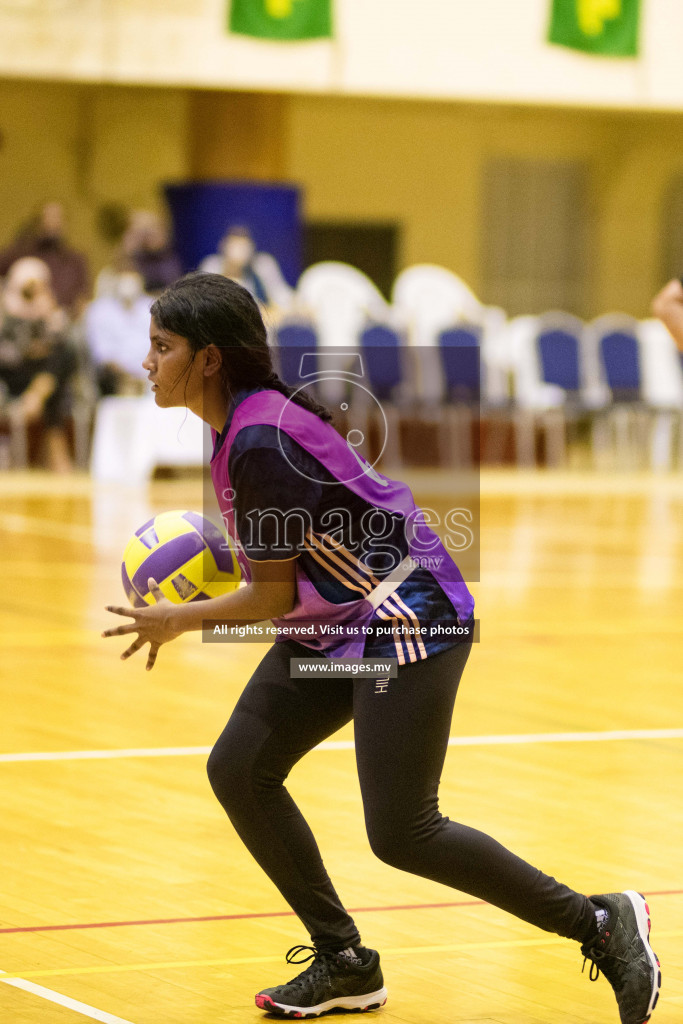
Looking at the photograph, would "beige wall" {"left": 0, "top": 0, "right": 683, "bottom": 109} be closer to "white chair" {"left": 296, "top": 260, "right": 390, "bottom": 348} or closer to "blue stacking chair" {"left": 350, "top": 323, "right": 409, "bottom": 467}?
"white chair" {"left": 296, "top": 260, "right": 390, "bottom": 348}

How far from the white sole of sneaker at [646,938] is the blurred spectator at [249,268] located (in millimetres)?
12118

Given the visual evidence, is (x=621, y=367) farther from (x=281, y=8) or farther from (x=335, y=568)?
(x=335, y=568)

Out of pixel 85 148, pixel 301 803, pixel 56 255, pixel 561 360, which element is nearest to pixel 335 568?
pixel 301 803

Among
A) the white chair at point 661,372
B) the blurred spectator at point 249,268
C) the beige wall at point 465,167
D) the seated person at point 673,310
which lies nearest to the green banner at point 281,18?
the blurred spectator at point 249,268

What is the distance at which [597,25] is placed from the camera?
16906mm

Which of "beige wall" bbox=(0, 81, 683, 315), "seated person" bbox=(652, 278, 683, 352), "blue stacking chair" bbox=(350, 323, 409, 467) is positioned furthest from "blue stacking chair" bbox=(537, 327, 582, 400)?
"seated person" bbox=(652, 278, 683, 352)

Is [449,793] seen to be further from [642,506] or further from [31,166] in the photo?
[31,166]

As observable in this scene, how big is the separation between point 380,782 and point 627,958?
57cm

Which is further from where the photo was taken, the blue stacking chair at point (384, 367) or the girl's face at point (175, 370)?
the blue stacking chair at point (384, 367)

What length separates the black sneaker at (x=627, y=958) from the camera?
3.10 m

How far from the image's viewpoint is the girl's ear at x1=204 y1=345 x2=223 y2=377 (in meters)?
3.12

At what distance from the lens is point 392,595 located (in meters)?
3.15

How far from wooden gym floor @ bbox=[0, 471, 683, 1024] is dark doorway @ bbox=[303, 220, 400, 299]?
1337cm

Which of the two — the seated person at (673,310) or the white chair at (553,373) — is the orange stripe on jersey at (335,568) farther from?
the white chair at (553,373)
